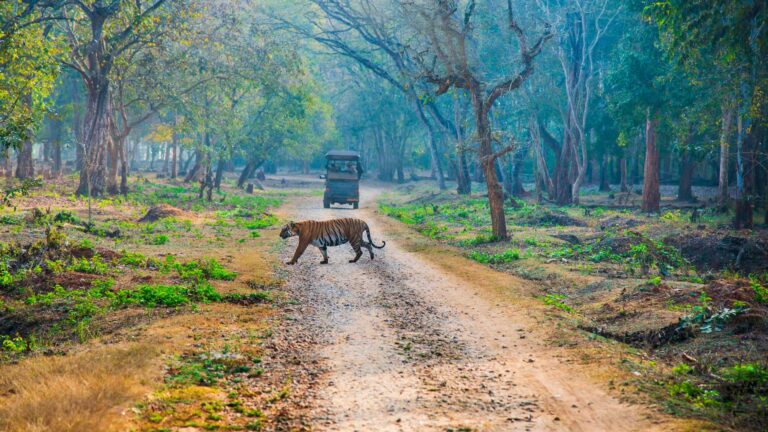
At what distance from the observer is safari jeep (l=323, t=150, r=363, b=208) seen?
112ft

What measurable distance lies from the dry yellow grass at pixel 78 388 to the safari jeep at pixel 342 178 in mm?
26304

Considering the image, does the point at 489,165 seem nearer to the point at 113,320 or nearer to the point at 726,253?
the point at 726,253

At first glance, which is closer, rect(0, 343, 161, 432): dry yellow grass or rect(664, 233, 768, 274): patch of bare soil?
rect(0, 343, 161, 432): dry yellow grass

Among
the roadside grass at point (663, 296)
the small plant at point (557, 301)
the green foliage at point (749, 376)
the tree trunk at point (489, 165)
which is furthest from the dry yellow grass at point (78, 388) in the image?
the tree trunk at point (489, 165)

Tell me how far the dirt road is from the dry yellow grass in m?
1.91

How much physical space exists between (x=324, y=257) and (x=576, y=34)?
76.7 ft

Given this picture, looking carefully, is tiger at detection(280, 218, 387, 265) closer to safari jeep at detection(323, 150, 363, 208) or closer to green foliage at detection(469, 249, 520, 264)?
green foliage at detection(469, 249, 520, 264)

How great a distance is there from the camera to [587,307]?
11.2m

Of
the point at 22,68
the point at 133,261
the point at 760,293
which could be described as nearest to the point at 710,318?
the point at 760,293

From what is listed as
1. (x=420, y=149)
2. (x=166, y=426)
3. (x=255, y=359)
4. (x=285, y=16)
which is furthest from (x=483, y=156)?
(x=420, y=149)

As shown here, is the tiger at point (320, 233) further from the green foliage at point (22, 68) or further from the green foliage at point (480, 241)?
the green foliage at point (22, 68)

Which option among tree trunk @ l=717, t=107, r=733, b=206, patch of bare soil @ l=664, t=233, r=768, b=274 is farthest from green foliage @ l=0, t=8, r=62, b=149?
tree trunk @ l=717, t=107, r=733, b=206

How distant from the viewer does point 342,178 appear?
34.3 meters

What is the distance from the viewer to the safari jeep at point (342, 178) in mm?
34219
